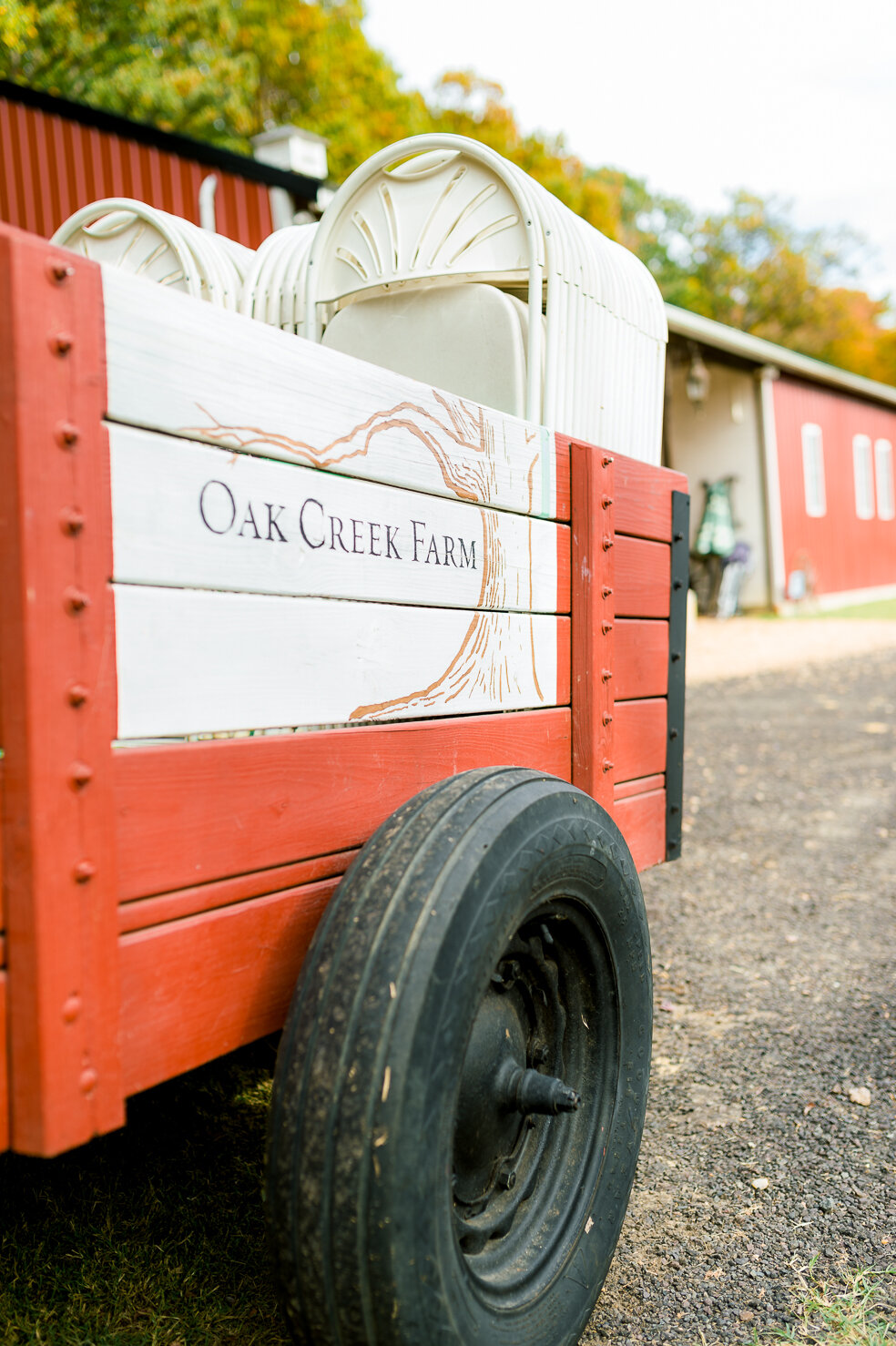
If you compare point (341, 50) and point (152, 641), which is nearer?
point (152, 641)

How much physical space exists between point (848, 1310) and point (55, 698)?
175 cm

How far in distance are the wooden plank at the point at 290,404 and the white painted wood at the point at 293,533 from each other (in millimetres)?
27

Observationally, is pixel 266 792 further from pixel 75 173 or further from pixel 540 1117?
pixel 75 173

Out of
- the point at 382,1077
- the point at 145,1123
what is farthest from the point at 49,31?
the point at 382,1077

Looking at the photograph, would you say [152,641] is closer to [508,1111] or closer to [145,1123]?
[508,1111]

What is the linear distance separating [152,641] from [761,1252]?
173 cm

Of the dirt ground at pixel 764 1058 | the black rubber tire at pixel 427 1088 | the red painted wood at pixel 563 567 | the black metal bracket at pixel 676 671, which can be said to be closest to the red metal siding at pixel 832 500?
the dirt ground at pixel 764 1058

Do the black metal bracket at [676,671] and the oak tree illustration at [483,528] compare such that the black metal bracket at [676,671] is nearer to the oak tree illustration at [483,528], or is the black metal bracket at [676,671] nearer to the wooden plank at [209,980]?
the oak tree illustration at [483,528]

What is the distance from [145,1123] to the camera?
2449mm

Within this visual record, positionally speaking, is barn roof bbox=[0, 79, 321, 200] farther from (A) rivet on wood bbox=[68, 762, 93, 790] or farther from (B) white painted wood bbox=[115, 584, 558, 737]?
(A) rivet on wood bbox=[68, 762, 93, 790]

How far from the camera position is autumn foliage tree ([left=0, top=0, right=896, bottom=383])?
1414cm

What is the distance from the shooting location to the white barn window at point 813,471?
18.0 metres

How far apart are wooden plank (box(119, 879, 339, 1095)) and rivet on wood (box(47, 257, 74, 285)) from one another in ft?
2.32

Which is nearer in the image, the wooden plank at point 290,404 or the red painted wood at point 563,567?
the wooden plank at point 290,404
